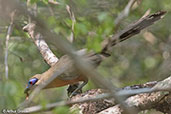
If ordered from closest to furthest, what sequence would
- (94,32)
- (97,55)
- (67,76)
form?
(97,55) → (67,76) → (94,32)

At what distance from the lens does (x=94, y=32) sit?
15.7 feet

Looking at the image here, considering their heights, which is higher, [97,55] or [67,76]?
[67,76]

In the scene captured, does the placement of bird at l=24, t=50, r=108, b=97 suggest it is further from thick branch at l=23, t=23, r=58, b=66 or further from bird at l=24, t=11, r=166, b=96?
thick branch at l=23, t=23, r=58, b=66

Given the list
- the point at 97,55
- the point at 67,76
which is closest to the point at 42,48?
the point at 67,76

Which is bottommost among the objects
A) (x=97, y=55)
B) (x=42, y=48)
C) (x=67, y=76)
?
(x=97, y=55)

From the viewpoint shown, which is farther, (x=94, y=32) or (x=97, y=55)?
(x=94, y=32)

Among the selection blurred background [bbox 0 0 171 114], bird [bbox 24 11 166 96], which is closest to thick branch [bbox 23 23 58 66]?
blurred background [bbox 0 0 171 114]

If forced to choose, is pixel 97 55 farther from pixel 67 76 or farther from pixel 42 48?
pixel 42 48

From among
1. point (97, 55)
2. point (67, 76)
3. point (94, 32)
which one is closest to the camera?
point (97, 55)

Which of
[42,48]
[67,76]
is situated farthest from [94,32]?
[42,48]

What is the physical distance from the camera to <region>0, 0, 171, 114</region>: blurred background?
5781mm

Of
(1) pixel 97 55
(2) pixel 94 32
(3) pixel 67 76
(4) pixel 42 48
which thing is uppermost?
(4) pixel 42 48

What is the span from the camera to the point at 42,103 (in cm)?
263

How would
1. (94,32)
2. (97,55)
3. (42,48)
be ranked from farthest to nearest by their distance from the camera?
(42,48) < (94,32) < (97,55)
